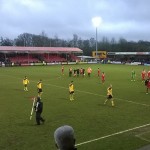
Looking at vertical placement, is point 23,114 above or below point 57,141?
below

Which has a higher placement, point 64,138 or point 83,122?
point 64,138

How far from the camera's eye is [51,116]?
64.7 ft

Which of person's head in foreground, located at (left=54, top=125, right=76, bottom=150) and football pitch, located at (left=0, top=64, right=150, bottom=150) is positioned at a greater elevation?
person's head in foreground, located at (left=54, top=125, right=76, bottom=150)

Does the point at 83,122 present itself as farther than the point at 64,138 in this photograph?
Yes

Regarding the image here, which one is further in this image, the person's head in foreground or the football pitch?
the football pitch

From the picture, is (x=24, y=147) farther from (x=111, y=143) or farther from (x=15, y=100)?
(x=15, y=100)

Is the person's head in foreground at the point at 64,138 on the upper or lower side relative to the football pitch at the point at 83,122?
upper

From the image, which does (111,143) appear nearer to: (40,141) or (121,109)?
(40,141)

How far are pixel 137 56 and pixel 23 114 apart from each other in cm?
8981

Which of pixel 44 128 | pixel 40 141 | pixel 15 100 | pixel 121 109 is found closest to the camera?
pixel 40 141

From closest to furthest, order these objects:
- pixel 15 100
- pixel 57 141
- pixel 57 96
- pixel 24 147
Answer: pixel 57 141, pixel 24 147, pixel 15 100, pixel 57 96

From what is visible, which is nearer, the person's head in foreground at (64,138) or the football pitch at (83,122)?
the person's head in foreground at (64,138)

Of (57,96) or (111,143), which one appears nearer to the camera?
(111,143)

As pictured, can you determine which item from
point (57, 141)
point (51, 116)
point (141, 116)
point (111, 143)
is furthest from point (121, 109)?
point (57, 141)
